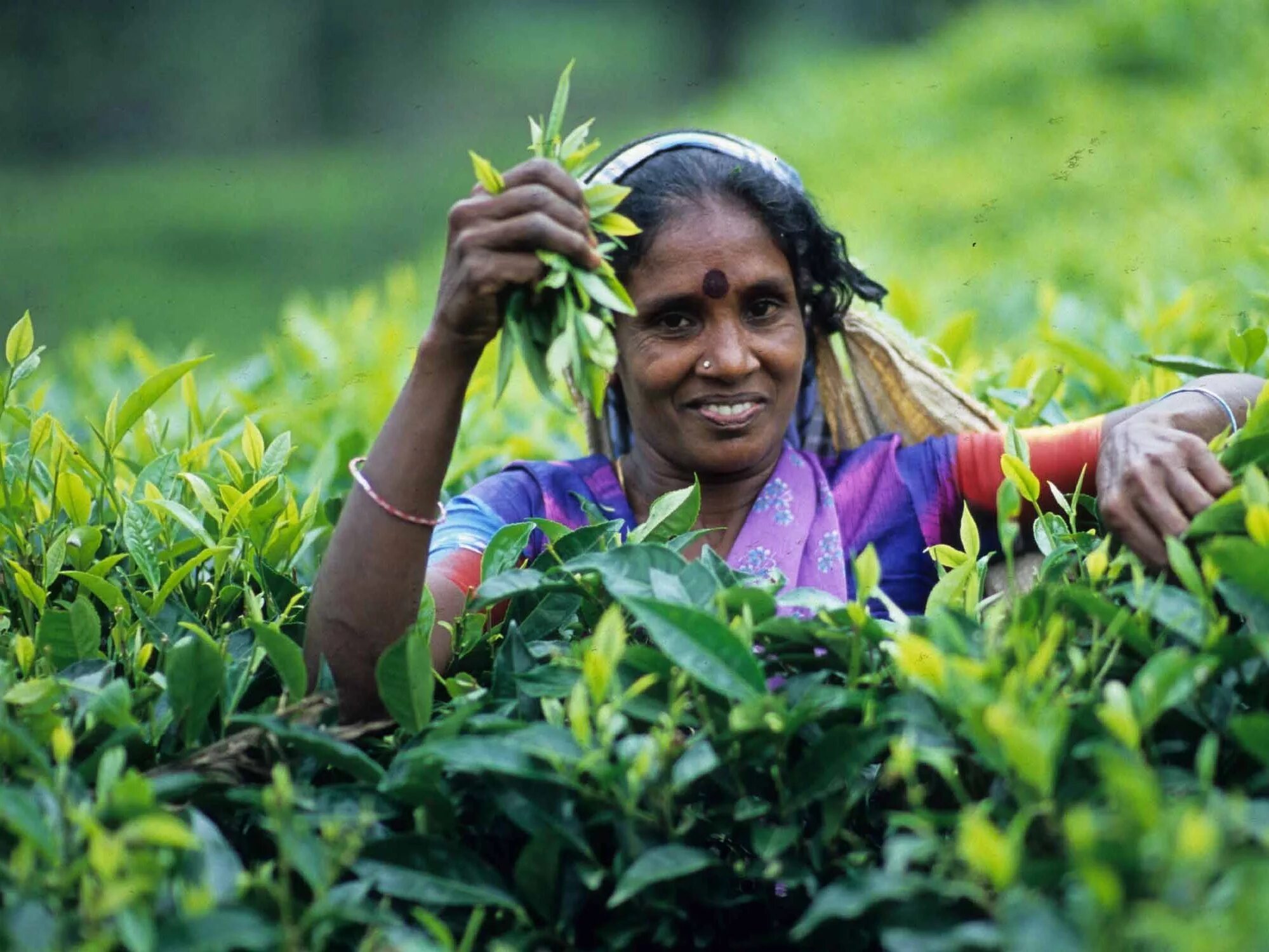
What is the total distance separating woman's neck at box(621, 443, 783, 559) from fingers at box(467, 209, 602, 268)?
0.85 meters

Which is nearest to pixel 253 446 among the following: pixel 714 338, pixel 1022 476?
pixel 714 338

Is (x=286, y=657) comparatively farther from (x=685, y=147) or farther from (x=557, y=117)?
(x=685, y=147)

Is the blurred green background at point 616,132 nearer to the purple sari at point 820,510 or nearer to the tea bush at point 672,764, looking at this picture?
the purple sari at point 820,510

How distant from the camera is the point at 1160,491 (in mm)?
1711

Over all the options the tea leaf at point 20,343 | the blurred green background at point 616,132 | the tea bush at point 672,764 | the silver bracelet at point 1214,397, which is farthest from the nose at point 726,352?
the blurred green background at point 616,132

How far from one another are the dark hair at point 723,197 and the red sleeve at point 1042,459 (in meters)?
0.42

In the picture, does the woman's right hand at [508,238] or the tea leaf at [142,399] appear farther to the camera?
the tea leaf at [142,399]

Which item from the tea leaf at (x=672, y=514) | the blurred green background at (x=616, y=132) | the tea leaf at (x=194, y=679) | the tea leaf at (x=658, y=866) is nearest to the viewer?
the tea leaf at (x=658, y=866)

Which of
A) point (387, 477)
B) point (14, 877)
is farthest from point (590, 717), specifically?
point (14, 877)

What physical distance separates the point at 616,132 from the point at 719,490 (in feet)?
40.2

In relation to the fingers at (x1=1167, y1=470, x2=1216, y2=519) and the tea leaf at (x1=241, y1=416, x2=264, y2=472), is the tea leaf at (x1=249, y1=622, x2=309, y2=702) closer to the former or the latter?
the tea leaf at (x1=241, y1=416, x2=264, y2=472)

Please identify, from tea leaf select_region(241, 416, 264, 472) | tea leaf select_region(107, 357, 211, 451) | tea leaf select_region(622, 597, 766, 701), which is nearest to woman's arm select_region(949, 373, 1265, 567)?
tea leaf select_region(622, 597, 766, 701)

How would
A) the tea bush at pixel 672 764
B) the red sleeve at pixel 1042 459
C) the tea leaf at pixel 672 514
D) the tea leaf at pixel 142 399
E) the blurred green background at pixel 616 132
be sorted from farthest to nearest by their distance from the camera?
1. the blurred green background at pixel 616 132
2. the red sleeve at pixel 1042 459
3. the tea leaf at pixel 142 399
4. the tea leaf at pixel 672 514
5. the tea bush at pixel 672 764

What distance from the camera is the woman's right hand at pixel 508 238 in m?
1.68
